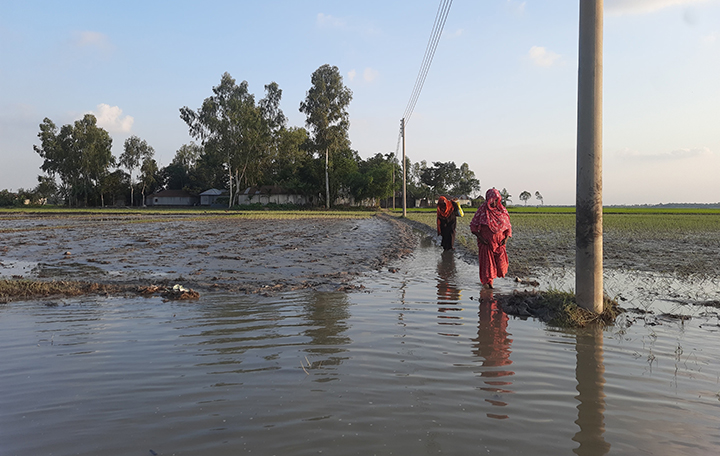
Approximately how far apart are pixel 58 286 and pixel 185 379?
550 cm

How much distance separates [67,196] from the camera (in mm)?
84312

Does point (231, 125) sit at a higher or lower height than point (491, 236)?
higher

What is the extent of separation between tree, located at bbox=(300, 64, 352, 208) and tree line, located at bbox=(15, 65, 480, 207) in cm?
13

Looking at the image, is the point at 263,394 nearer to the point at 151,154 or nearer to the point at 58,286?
the point at 58,286

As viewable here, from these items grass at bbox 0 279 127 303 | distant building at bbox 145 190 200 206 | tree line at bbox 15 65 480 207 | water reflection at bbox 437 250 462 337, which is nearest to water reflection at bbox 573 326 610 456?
water reflection at bbox 437 250 462 337

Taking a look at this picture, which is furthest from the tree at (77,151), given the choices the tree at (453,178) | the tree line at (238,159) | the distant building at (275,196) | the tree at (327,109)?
the tree at (453,178)

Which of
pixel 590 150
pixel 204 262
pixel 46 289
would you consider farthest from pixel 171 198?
pixel 590 150

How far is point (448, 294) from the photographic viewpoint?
811 centimetres

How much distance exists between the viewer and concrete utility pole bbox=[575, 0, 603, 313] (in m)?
6.05

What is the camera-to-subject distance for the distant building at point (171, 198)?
8942 cm

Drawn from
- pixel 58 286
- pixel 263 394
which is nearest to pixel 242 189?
pixel 58 286

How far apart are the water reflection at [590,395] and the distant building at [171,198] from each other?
300 feet

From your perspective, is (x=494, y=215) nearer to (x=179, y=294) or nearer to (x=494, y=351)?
(x=494, y=351)

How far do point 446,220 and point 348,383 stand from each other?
12.1m
